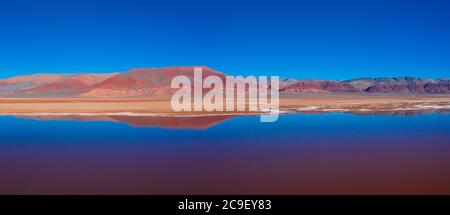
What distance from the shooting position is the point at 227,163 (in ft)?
29.2

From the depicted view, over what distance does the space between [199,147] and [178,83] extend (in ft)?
342

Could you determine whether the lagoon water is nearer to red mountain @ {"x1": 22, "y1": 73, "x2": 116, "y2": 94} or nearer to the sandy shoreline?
the sandy shoreline

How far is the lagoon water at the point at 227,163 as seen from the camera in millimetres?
6906

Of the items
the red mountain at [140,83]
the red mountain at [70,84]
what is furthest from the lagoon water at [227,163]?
the red mountain at [70,84]

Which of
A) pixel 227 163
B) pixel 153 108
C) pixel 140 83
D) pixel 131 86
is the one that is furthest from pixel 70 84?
pixel 227 163

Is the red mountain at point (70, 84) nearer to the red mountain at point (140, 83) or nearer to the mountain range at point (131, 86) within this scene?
the mountain range at point (131, 86)

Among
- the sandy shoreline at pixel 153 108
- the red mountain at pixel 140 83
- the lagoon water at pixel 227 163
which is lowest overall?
the lagoon water at pixel 227 163

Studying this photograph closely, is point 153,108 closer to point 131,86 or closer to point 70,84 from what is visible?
point 131,86

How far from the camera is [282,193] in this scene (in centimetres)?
657

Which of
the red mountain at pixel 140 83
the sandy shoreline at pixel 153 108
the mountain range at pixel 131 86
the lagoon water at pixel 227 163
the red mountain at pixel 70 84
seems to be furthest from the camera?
the red mountain at pixel 70 84

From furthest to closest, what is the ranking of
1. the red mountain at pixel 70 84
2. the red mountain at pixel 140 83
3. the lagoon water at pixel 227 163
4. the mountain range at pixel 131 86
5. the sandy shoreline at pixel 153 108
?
the red mountain at pixel 70 84, the mountain range at pixel 131 86, the red mountain at pixel 140 83, the sandy shoreline at pixel 153 108, the lagoon water at pixel 227 163

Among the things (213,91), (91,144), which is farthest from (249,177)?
(213,91)

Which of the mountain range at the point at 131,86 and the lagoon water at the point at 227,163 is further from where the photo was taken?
the mountain range at the point at 131,86

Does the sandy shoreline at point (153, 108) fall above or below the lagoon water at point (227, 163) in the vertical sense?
above
